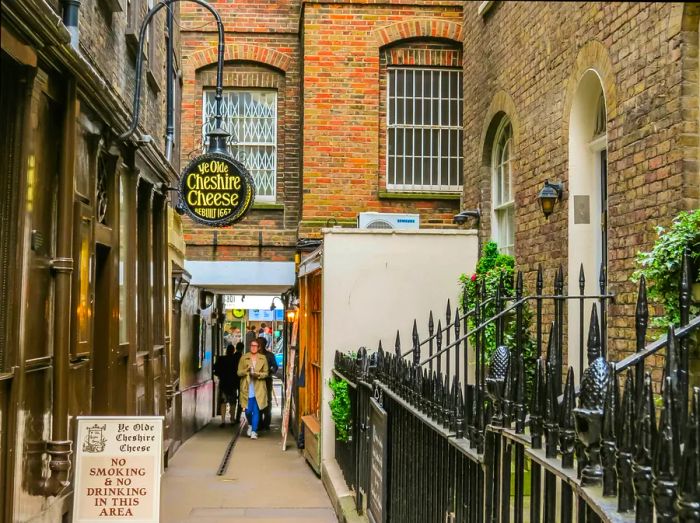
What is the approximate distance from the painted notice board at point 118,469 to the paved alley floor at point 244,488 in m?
2.80

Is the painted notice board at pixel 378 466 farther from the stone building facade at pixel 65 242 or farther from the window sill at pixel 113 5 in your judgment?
the window sill at pixel 113 5

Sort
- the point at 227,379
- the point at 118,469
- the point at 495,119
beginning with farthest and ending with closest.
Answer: the point at 227,379 < the point at 495,119 < the point at 118,469

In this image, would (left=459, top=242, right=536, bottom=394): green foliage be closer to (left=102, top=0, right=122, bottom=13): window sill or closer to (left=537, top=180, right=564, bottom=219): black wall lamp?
(left=537, top=180, right=564, bottom=219): black wall lamp

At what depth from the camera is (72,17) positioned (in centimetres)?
720

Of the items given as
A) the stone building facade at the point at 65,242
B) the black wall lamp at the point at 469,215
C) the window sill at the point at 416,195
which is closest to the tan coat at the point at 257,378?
the window sill at the point at 416,195

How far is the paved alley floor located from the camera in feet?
31.2

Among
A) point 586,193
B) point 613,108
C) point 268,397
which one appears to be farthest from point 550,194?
point 268,397

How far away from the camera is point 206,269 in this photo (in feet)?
56.6

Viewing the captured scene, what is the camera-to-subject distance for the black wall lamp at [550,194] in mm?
9555

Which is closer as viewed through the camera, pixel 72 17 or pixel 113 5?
pixel 72 17

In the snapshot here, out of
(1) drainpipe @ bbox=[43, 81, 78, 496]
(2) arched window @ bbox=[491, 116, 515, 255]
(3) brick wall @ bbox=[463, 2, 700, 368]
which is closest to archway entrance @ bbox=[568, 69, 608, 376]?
(3) brick wall @ bbox=[463, 2, 700, 368]

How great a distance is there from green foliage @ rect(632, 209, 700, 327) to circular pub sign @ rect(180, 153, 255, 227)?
6075 mm

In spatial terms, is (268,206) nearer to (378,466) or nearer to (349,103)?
(349,103)

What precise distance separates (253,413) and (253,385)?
21.0 inches
